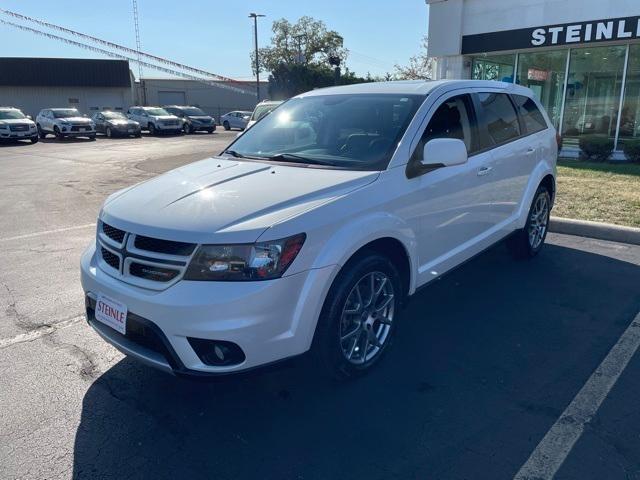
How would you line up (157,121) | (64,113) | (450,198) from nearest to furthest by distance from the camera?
1. (450,198)
2. (64,113)
3. (157,121)

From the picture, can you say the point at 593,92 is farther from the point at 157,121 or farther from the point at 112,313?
the point at 157,121

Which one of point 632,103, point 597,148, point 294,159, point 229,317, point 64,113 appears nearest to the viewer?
point 229,317

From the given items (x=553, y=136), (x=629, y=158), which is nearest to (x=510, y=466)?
(x=553, y=136)

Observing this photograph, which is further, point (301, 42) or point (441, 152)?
point (301, 42)

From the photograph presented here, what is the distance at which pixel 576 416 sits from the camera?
9.64 feet

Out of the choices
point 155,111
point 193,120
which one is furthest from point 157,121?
point 193,120

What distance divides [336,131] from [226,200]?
1.32m

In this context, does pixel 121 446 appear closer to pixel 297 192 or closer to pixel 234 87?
pixel 297 192

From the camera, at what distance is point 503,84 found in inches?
206

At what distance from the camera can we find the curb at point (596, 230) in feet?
21.2

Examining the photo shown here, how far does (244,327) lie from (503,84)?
3943 mm

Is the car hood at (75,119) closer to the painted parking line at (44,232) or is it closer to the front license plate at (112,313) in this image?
the painted parking line at (44,232)

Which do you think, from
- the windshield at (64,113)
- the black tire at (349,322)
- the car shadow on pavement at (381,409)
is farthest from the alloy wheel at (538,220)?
the windshield at (64,113)

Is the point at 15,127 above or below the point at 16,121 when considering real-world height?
below
